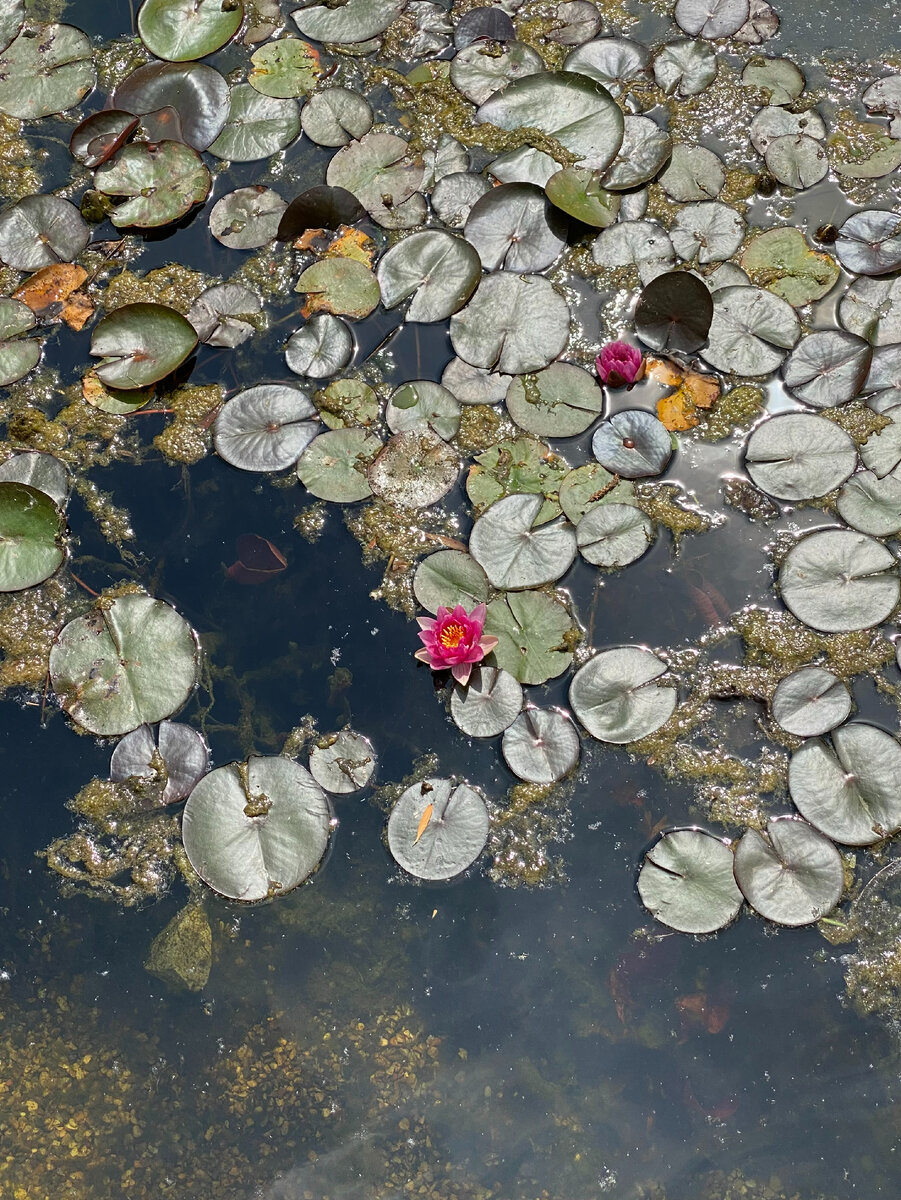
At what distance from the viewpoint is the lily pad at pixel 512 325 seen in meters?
4.38

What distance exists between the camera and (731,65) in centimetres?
504

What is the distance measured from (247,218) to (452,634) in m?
2.82

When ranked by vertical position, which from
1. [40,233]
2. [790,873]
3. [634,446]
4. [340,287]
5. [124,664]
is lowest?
[790,873]

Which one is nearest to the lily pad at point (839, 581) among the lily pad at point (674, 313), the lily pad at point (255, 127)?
the lily pad at point (674, 313)

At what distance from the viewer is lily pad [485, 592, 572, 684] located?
3.89 meters

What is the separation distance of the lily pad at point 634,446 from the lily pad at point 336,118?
8.10 ft

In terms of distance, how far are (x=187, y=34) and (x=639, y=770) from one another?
5.15m

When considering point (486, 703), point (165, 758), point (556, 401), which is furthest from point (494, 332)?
point (165, 758)

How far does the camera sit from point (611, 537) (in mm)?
4074

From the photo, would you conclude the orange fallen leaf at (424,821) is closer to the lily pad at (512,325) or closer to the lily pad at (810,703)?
the lily pad at (810,703)

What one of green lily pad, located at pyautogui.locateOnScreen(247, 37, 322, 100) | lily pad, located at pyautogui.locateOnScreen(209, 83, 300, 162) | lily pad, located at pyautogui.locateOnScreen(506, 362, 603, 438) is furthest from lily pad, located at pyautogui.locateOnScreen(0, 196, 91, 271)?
lily pad, located at pyautogui.locateOnScreen(506, 362, 603, 438)

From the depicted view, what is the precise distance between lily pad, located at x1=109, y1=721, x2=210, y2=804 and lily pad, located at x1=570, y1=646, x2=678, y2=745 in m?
1.74

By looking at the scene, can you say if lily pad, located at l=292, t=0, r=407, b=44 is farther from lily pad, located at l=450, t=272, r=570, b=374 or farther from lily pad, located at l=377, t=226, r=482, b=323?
lily pad, located at l=450, t=272, r=570, b=374

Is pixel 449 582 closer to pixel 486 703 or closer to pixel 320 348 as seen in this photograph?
pixel 486 703
